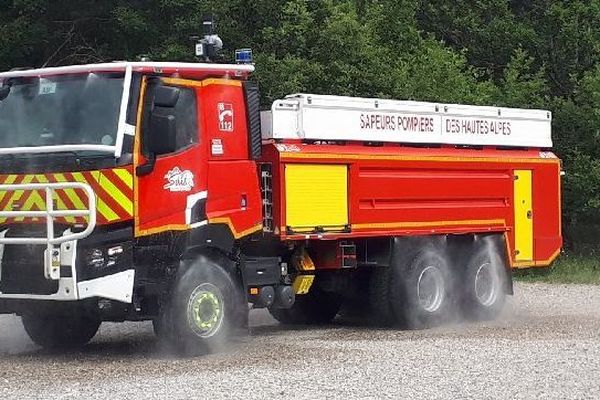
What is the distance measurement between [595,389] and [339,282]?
539 centimetres

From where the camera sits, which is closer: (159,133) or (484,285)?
(159,133)

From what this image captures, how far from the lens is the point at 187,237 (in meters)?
12.0

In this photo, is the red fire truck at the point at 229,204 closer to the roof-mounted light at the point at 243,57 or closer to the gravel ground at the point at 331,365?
the roof-mounted light at the point at 243,57

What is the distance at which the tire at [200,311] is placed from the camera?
38.5 feet

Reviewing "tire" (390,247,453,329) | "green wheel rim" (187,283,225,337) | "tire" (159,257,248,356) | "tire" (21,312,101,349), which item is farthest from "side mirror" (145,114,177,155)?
"tire" (390,247,453,329)

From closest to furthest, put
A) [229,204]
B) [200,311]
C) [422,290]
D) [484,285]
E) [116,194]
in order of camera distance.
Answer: [116,194], [200,311], [229,204], [422,290], [484,285]

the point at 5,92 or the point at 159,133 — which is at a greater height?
the point at 5,92

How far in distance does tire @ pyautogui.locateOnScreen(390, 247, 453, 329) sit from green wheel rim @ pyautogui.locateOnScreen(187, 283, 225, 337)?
320 cm

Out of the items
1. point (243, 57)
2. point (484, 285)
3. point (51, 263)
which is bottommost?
point (484, 285)

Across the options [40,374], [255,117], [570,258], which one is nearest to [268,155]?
[255,117]

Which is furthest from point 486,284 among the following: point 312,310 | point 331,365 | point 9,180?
point 9,180

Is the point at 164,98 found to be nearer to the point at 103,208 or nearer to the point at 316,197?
the point at 103,208

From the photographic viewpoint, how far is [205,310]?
476 inches

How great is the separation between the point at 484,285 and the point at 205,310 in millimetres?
5452
